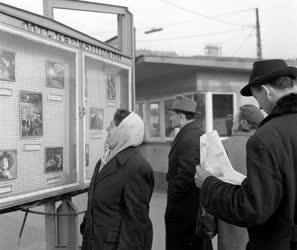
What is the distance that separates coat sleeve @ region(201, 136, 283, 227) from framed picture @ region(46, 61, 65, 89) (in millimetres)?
1944

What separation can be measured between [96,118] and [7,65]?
4.15ft

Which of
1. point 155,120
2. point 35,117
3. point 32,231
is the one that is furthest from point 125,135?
point 155,120

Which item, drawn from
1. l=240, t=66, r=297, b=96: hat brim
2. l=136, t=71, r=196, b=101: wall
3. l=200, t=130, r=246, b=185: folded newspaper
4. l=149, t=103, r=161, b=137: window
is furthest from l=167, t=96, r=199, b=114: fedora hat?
l=149, t=103, r=161, b=137: window

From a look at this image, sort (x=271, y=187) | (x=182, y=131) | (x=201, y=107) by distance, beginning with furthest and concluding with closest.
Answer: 1. (x=201, y=107)
2. (x=182, y=131)
3. (x=271, y=187)

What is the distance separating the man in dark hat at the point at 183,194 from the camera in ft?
12.2

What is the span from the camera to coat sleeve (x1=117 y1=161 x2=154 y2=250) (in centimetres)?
284

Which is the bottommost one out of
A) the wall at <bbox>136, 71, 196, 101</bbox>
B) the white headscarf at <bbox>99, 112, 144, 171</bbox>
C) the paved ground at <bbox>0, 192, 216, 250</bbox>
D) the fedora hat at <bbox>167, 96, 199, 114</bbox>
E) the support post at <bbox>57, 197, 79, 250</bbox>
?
the paved ground at <bbox>0, 192, 216, 250</bbox>

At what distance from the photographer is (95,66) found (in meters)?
4.00

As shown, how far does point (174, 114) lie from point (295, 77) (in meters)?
2.17

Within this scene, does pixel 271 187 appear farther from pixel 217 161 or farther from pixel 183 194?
pixel 183 194

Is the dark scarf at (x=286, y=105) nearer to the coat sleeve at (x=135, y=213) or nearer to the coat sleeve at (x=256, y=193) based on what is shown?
the coat sleeve at (x=256, y=193)

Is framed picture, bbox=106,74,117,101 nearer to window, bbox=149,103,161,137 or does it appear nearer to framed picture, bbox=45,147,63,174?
framed picture, bbox=45,147,63,174

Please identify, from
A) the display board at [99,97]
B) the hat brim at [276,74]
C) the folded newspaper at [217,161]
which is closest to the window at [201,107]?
the display board at [99,97]

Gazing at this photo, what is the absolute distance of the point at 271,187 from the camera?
1.77 meters
